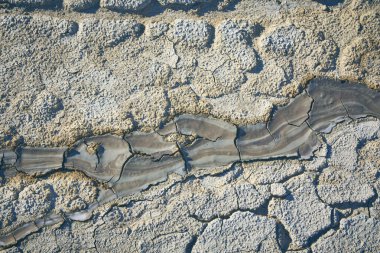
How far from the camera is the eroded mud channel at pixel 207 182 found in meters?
2.10

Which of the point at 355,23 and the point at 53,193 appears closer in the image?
the point at 53,193

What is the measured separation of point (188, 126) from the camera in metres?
2.15

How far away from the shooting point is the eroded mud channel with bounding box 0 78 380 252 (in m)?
2.10

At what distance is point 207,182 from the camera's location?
2135mm

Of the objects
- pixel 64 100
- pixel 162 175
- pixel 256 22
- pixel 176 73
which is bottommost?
pixel 162 175

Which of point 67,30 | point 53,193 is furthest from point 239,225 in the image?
point 67,30

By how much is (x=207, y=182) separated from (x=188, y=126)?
269 mm

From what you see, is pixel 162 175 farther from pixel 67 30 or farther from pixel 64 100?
pixel 67 30

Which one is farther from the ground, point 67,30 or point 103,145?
point 67,30

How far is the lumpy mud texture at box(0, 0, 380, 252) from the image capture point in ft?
6.91

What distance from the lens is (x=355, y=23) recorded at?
7.37 ft

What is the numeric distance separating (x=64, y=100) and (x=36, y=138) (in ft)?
0.70

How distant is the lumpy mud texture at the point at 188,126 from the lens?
2.11m

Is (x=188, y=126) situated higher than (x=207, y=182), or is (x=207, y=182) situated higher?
(x=188, y=126)
